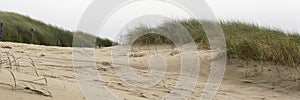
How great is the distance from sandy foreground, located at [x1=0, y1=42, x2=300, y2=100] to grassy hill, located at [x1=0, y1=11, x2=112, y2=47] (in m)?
9.42

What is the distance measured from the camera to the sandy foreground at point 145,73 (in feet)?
8.56

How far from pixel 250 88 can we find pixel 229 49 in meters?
1.07

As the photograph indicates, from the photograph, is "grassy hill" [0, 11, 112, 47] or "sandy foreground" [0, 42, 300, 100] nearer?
"sandy foreground" [0, 42, 300, 100]

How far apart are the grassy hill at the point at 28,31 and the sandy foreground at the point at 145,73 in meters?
9.42

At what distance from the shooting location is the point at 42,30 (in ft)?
59.6

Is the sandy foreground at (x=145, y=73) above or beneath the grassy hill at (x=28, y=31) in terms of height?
beneath

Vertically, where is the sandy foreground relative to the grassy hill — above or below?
below

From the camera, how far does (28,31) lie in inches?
648

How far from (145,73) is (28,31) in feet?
40.4

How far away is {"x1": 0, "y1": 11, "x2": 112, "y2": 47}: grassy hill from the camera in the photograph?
15.6 m

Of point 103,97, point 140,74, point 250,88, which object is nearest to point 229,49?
point 250,88

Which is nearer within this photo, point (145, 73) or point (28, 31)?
point (145, 73)

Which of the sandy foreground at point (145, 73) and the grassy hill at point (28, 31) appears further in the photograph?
the grassy hill at point (28, 31)

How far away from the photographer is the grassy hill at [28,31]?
15556 mm
